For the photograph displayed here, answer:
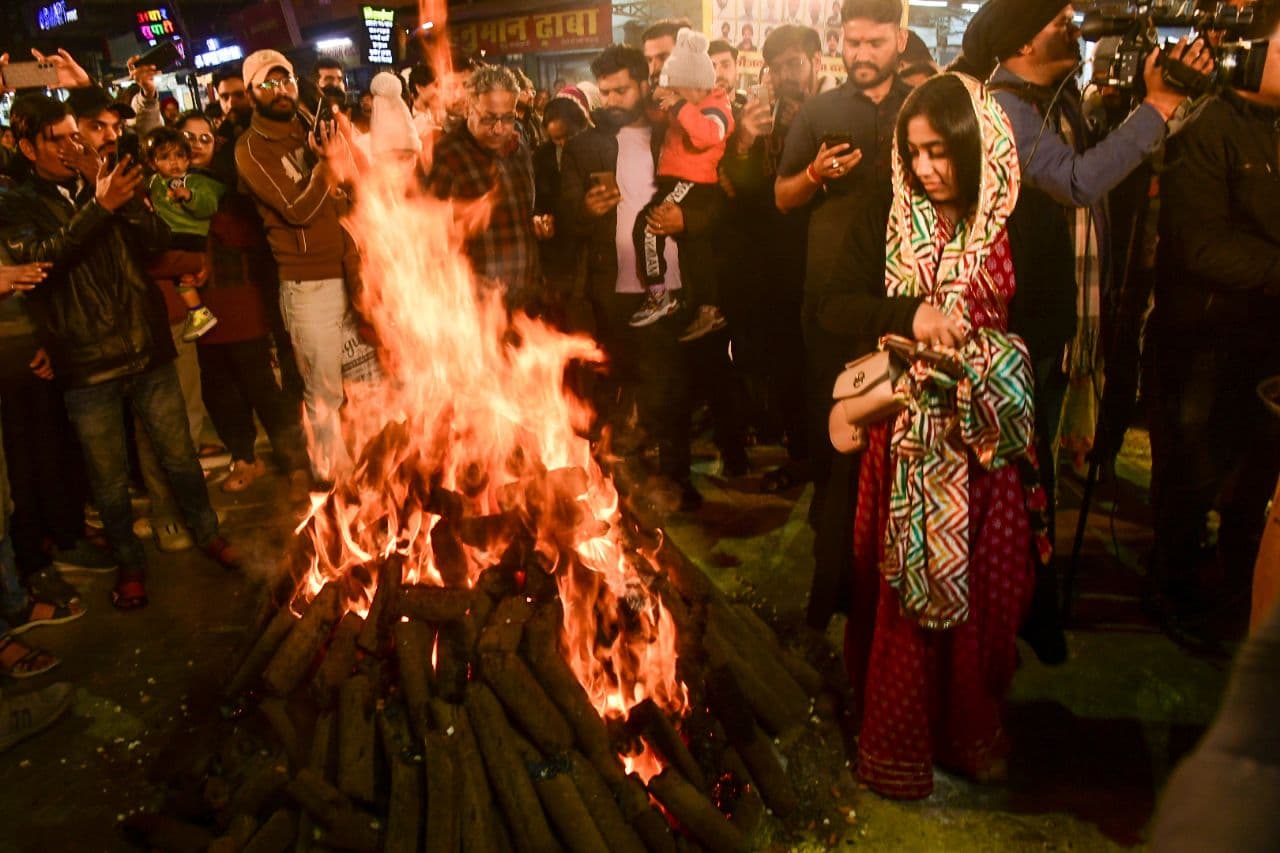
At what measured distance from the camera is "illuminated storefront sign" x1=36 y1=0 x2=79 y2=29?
34.0 metres

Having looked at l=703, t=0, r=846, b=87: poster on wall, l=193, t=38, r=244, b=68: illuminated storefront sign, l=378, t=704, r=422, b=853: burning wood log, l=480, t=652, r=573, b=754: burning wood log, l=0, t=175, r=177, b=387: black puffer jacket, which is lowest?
l=378, t=704, r=422, b=853: burning wood log

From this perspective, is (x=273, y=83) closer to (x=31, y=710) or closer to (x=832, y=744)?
(x=31, y=710)

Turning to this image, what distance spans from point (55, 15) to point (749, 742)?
43496 millimetres

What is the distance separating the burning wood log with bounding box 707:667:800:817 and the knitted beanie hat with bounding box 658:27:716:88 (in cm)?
389

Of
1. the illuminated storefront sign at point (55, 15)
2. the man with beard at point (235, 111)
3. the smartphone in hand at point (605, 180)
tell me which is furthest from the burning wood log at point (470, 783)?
the illuminated storefront sign at point (55, 15)

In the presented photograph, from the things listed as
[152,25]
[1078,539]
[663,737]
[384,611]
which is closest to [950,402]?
[1078,539]

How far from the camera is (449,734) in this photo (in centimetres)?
318

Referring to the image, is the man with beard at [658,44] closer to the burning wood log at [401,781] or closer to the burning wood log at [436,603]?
the burning wood log at [436,603]

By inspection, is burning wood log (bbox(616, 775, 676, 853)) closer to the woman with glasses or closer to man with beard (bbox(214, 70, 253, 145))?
the woman with glasses

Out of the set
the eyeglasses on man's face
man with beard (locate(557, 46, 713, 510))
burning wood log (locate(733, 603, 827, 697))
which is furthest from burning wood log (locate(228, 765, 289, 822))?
the eyeglasses on man's face

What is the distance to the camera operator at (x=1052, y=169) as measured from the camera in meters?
3.19

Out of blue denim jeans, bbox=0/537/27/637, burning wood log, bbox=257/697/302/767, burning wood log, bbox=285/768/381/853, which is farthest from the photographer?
blue denim jeans, bbox=0/537/27/637

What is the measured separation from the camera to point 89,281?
464 cm

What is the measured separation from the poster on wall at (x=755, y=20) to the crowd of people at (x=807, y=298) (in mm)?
3230
